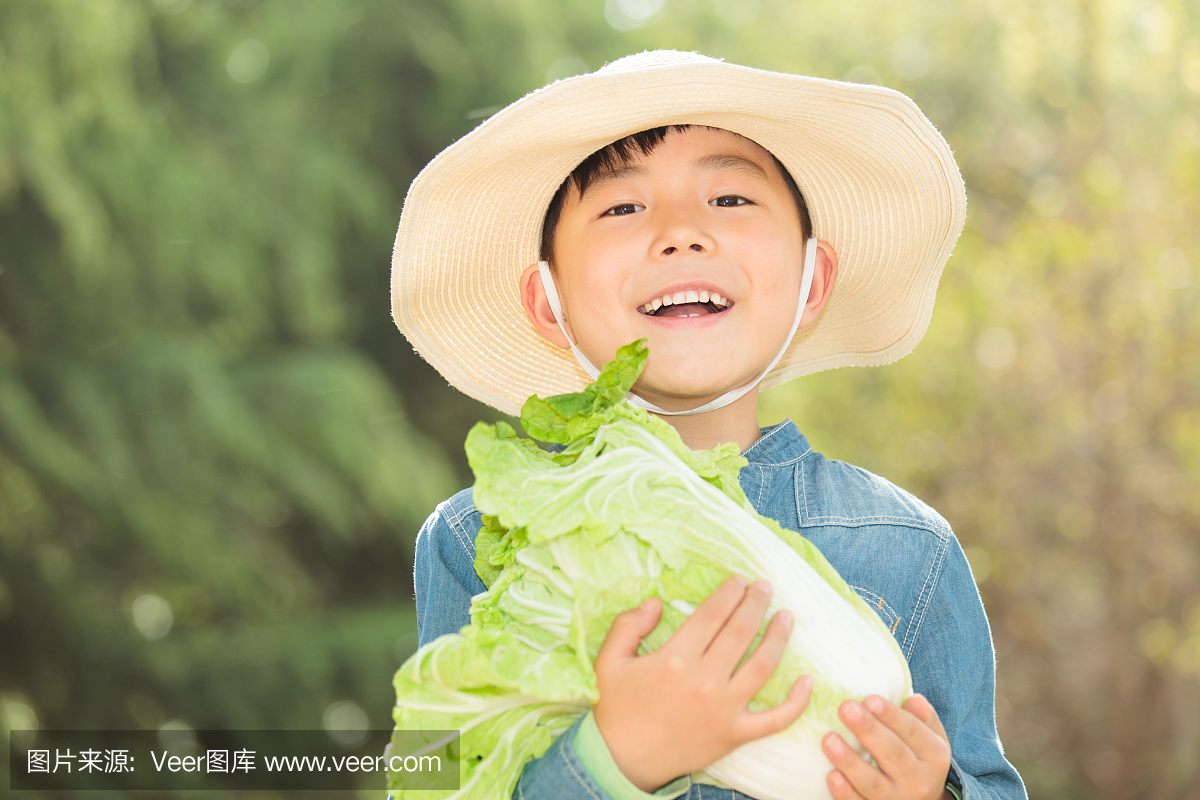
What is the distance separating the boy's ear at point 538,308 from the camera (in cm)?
259

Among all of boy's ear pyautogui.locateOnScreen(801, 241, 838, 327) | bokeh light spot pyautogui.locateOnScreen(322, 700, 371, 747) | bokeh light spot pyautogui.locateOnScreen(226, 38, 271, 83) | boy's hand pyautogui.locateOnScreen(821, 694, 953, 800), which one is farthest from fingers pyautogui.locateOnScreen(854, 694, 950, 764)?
bokeh light spot pyautogui.locateOnScreen(226, 38, 271, 83)

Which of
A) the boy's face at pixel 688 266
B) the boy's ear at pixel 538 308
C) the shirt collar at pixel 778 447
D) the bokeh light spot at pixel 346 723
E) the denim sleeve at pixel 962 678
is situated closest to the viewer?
the denim sleeve at pixel 962 678

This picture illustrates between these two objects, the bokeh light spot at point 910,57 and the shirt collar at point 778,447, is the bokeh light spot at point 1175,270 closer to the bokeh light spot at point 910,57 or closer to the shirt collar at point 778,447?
the bokeh light spot at point 910,57

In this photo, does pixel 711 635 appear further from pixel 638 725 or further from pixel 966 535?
pixel 966 535

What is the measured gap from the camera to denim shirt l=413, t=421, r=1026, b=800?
2.13m

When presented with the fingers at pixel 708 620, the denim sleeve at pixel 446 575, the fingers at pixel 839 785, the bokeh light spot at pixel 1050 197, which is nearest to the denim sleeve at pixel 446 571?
the denim sleeve at pixel 446 575

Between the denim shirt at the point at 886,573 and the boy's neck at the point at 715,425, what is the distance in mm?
73

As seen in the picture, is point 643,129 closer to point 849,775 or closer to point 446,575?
point 446,575

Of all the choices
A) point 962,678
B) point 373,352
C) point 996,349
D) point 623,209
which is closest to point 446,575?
point 623,209

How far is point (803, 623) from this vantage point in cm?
168

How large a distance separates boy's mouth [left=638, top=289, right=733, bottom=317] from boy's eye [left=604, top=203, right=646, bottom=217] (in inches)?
9.3

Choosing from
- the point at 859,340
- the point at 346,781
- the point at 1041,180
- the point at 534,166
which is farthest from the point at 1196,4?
the point at 346,781

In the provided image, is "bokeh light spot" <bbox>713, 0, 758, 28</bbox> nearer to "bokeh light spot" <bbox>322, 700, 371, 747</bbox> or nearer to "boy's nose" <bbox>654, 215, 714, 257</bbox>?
"bokeh light spot" <bbox>322, 700, 371, 747</bbox>

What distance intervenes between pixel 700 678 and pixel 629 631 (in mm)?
139
